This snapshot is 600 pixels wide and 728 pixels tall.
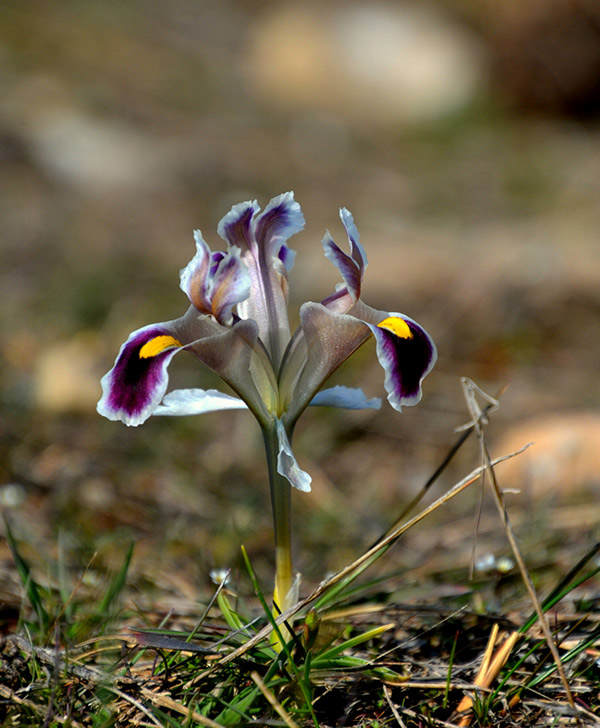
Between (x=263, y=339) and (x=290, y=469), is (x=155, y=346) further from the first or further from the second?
(x=290, y=469)

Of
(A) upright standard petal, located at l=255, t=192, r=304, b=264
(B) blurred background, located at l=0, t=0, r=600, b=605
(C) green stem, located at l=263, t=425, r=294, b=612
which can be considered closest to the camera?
(A) upright standard petal, located at l=255, t=192, r=304, b=264

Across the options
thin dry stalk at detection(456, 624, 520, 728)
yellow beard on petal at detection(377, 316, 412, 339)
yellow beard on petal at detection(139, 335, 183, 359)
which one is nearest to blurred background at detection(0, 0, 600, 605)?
thin dry stalk at detection(456, 624, 520, 728)

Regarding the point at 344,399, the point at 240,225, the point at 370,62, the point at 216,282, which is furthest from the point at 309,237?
the point at 370,62

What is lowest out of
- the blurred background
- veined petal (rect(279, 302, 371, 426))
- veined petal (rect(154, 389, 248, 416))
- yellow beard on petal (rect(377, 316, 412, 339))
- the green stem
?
the blurred background

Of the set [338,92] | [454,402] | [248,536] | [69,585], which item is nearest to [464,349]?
[454,402]

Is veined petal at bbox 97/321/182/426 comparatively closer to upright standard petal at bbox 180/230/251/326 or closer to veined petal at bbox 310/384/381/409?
upright standard petal at bbox 180/230/251/326

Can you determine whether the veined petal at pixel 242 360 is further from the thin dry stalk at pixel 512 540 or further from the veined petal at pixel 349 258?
the thin dry stalk at pixel 512 540

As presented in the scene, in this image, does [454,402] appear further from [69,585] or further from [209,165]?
[209,165]
